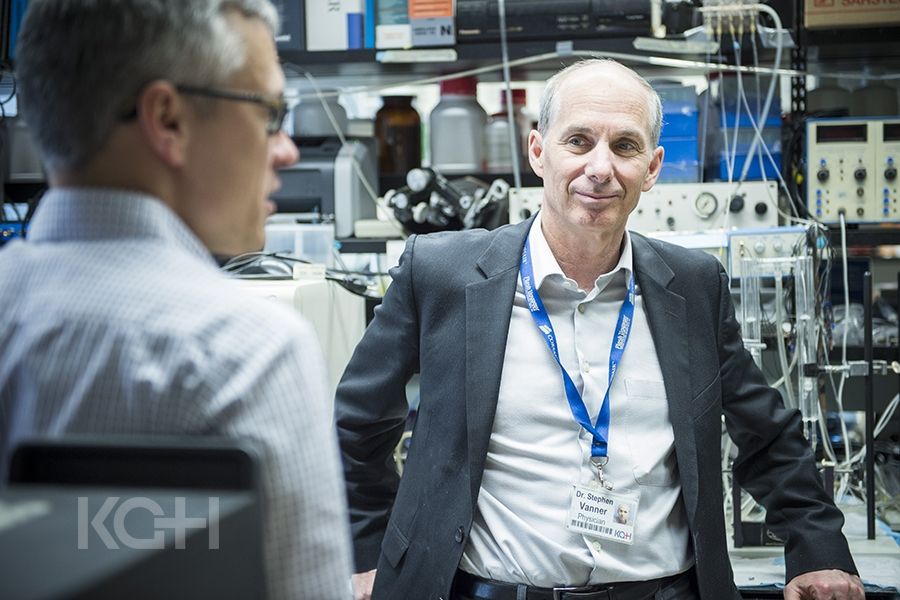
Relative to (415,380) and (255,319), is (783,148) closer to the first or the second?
(415,380)

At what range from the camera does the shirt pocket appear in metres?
1.52

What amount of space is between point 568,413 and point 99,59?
3.24 ft

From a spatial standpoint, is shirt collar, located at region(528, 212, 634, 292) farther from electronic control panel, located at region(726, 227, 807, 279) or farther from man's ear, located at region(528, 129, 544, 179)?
electronic control panel, located at region(726, 227, 807, 279)

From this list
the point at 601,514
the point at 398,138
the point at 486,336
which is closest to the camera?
the point at 601,514

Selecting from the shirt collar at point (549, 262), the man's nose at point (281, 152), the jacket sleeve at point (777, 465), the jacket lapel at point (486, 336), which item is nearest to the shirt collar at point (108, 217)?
the man's nose at point (281, 152)

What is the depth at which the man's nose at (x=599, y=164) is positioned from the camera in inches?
63.1

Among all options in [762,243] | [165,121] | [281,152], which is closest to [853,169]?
[762,243]

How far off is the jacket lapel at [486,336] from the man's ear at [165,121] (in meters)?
0.87

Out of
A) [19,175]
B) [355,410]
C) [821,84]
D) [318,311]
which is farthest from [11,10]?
[821,84]

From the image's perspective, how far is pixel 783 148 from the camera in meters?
2.71

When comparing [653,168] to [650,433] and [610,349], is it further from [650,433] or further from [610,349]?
[650,433]

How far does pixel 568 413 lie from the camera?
59.8 inches

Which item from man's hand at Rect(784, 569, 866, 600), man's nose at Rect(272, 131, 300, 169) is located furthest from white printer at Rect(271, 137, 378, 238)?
man's nose at Rect(272, 131, 300, 169)

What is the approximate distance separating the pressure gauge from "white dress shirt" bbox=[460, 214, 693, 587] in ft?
3.51
